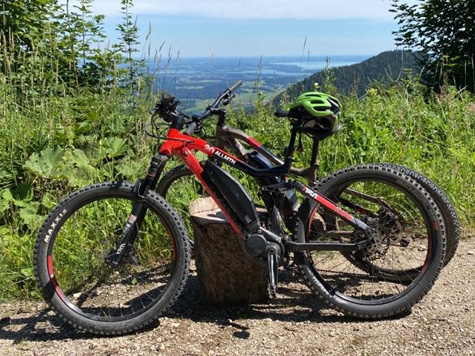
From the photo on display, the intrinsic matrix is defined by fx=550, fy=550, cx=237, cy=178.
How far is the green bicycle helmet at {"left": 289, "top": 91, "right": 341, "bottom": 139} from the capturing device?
11.0 feet

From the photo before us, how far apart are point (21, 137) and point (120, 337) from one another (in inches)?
101

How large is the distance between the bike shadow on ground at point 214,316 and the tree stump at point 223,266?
8cm

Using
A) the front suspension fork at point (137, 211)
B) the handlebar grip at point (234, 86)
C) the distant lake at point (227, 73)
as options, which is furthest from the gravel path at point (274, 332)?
the distant lake at point (227, 73)

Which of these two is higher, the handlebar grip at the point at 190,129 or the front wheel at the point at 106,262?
the handlebar grip at the point at 190,129

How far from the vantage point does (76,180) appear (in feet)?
16.0

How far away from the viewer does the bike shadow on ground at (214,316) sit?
3.54 m

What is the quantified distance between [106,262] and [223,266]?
0.78m

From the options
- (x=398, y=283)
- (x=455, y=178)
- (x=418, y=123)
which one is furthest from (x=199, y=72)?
(x=398, y=283)

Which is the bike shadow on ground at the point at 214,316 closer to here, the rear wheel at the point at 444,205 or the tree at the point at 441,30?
the rear wheel at the point at 444,205

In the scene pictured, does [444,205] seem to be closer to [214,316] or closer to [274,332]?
[274,332]

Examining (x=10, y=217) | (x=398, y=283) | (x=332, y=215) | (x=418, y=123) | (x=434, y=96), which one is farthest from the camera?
(x=434, y=96)

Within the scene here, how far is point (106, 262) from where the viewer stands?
11.8 feet

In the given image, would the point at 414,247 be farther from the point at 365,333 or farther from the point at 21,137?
the point at 21,137

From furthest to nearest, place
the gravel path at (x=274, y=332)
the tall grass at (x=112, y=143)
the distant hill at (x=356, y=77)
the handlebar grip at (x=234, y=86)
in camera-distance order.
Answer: the distant hill at (x=356, y=77)
the tall grass at (x=112, y=143)
the handlebar grip at (x=234, y=86)
the gravel path at (x=274, y=332)
